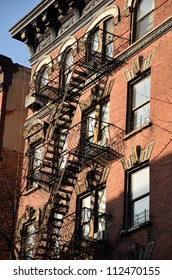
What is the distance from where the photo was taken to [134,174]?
2633 cm

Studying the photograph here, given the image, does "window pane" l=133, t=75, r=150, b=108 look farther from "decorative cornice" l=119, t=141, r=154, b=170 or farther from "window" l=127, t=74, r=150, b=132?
"decorative cornice" l=119, t=141, r=154, b=170

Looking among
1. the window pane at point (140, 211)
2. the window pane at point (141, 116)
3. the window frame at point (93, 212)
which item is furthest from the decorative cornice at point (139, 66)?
the window pane at point (140, 211)

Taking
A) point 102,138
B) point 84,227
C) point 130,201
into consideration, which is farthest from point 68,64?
point 130,201

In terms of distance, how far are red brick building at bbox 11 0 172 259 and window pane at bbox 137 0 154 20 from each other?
1.7 inches

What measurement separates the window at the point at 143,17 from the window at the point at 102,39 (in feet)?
3.83

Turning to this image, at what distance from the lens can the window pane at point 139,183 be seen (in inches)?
1006

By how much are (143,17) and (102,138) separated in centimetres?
489

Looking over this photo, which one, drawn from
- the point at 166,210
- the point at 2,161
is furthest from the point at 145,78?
the point at 2,161

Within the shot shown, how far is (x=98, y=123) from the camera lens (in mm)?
29109

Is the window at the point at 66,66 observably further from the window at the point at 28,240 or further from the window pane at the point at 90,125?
the window at the point at 28,240

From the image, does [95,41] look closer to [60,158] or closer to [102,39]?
[102,39]

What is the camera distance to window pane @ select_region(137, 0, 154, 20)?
28.8 meters

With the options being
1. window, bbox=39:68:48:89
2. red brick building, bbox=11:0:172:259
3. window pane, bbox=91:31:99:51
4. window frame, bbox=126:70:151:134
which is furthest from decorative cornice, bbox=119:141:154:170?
window, bbox=39:68:48:89

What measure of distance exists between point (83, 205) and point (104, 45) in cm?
669
